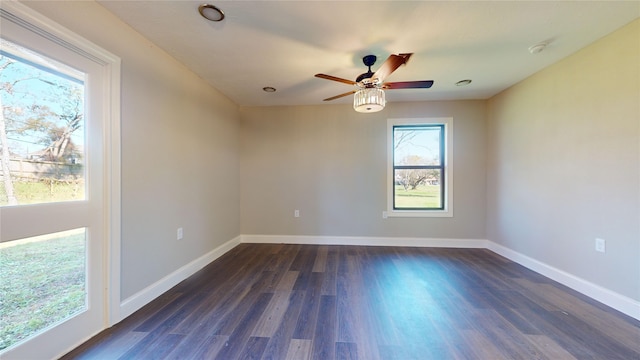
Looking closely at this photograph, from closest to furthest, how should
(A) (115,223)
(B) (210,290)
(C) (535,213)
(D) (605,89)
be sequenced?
(A) (115,223), (D) (605,89), (B) (210,290), (C) (535,213)

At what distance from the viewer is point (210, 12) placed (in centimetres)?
165

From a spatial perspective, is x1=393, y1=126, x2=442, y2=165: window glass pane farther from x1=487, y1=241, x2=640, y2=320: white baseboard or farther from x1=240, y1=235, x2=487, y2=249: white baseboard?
x1=487, y1=241, x2=640, y2=320: white baseboard

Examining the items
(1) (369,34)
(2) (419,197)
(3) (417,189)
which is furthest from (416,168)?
(1) (369,34)

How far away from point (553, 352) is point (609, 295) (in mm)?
1138

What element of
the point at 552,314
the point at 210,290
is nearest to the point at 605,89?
the point at 552,314

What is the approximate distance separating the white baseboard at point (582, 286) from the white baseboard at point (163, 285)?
3.99 m

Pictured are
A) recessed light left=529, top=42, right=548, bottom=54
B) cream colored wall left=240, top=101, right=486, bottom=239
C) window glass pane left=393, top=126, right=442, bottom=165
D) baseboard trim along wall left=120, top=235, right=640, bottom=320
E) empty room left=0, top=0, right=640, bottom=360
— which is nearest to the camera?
empty room left=0, top=0, right=640, bottom=360

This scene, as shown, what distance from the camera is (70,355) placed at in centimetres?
141

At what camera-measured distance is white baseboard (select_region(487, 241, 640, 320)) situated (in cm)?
181

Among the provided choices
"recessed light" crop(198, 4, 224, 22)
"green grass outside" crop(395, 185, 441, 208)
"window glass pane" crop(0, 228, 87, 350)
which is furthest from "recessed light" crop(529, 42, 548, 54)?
"window glass pane" crop(0, 228, 87, 350)

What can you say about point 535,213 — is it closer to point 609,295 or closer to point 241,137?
point 609,295

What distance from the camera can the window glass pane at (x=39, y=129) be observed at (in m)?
1.20

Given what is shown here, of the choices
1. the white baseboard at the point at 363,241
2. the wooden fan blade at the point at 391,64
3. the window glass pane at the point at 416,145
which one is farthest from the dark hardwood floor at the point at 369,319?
the wooden fan blade at the point at 391,64

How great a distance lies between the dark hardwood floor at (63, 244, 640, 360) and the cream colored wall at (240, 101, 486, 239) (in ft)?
3.34
